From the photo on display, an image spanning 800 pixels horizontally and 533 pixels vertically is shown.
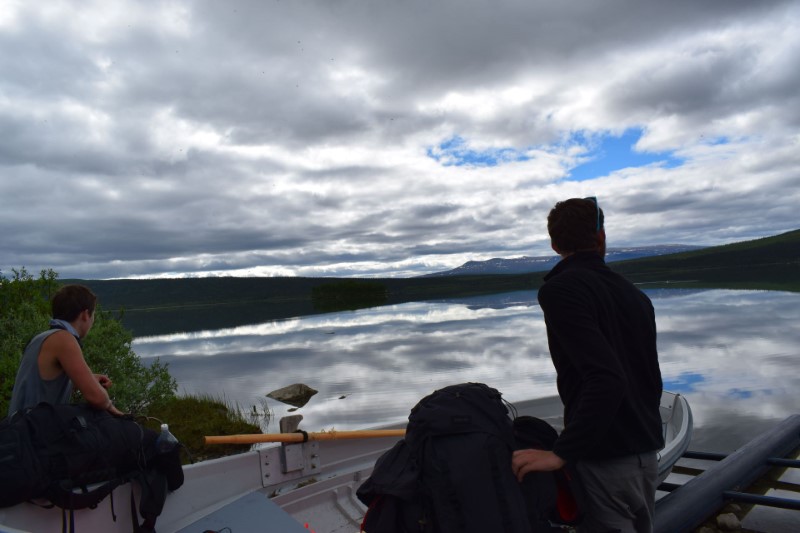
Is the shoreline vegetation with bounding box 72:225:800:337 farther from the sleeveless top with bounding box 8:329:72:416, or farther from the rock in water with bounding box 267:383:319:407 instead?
the sleeveless top with bounding box 8:329:72:416

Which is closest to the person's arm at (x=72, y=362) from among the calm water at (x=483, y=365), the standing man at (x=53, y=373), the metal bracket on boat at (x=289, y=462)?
the standing man at (x=53, y=373)

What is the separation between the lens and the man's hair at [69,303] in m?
3.92

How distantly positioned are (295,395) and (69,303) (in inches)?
492

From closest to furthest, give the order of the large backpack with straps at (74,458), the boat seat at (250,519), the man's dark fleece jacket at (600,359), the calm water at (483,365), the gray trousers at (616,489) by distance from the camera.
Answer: the man's dark fleece jacket at (600,359) < the gray trousers at (616,489) < the large backpack with straps at (74,458) < the boat seat at (250,519) < the calm water at (483,365)

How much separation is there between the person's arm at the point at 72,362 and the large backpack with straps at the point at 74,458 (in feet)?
0.40

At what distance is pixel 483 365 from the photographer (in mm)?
19250

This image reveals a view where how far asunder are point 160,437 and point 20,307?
21.5ft

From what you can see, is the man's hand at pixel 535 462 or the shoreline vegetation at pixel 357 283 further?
the shoreline vegetation at pixel 357 283

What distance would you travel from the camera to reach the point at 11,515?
350cm

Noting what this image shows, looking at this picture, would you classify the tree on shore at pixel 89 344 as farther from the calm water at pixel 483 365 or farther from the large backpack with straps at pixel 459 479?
the large backpack with straps at pixel 459 479

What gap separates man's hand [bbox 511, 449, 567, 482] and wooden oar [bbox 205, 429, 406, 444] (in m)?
3.82

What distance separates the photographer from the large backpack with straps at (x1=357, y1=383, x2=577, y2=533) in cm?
207

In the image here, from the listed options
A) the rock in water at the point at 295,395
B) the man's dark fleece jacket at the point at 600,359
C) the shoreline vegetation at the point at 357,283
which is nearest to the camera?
the man's dark fleece jacket at the point at 600,359

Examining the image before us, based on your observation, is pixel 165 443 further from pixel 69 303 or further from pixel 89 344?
pixel 89 344
